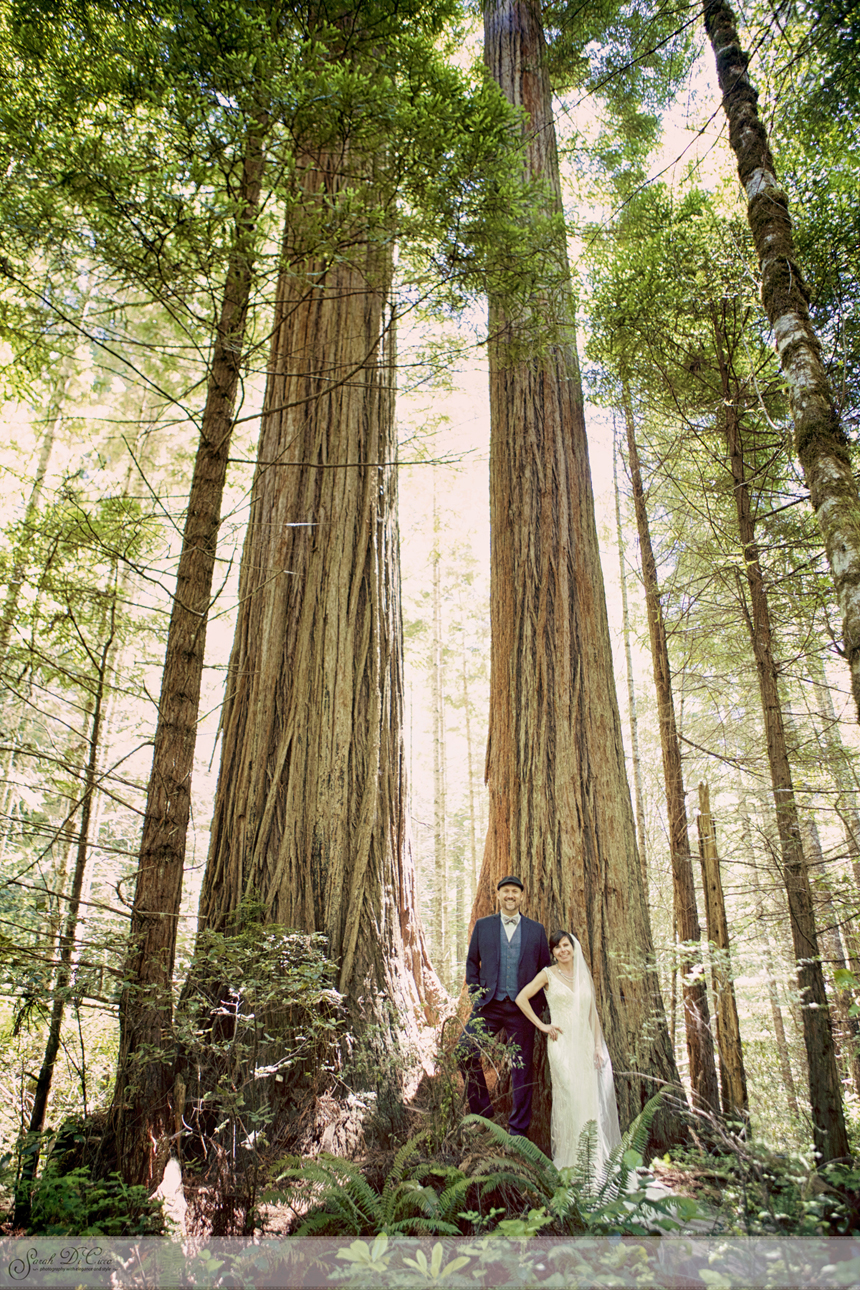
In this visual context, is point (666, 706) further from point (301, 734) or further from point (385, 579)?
point (301, 734)

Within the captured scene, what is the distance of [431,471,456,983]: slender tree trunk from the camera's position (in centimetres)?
1513

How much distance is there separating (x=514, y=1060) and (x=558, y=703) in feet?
7.87

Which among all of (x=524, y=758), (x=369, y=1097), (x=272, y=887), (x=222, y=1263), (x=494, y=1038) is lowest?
(x=222, y=1263)

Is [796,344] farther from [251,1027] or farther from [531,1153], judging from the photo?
[251,1027]

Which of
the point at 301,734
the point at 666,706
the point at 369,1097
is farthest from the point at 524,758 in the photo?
the point at 666,706

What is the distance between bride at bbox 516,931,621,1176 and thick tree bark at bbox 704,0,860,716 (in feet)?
8.01

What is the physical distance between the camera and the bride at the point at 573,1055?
3.81 metres

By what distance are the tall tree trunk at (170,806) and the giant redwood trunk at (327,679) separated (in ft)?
1.50

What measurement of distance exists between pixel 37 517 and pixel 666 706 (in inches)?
248

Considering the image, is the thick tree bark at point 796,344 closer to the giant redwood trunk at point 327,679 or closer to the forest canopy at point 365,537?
the forest canopy at point 365,537

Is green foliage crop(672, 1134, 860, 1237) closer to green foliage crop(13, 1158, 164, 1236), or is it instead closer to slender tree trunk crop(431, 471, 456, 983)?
green foliage crop(13, 1158, 164, 1236)

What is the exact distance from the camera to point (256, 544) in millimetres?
5441

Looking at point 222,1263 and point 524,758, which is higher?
point 524,758

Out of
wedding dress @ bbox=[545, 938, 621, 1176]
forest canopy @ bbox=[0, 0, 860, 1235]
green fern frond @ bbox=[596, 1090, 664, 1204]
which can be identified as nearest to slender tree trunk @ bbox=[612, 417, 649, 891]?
forest canopy @ bbox=[0, 0, 860, 1235]
